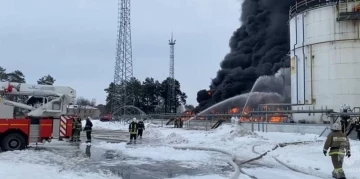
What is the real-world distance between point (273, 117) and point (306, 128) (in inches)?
182

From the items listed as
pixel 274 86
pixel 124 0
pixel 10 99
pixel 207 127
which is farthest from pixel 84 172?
pixel 124 0

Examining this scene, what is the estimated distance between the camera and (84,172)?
9.54 metres

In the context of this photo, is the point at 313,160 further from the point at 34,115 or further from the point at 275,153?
the point at 34,115

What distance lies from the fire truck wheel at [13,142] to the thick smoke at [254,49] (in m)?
26.1

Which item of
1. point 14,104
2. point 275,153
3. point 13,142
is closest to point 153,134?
point 14,104

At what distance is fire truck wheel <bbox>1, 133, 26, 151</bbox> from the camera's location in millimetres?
14320

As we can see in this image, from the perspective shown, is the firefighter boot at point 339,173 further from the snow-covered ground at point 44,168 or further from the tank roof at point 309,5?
the tank roof at point 309,5

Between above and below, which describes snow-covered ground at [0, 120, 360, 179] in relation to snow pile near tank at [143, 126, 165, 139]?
below

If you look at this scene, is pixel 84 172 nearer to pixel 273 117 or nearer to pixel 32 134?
pixel 32 134

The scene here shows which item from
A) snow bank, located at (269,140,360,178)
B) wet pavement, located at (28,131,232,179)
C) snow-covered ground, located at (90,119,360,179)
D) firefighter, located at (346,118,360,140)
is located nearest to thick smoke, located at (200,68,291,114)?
snow-covered ground, located at (90,119,360,179)

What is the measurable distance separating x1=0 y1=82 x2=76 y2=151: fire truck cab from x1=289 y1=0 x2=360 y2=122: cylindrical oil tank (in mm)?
12546

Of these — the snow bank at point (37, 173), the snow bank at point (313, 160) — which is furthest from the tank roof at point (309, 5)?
the snow bank at point (37, 173)

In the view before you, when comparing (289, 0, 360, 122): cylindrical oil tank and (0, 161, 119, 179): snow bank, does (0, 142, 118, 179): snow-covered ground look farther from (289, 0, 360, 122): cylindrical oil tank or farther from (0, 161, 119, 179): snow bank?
(289, 0, 360, 122): cylindrical oil tank

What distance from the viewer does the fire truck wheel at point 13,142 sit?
14320 millimetres
